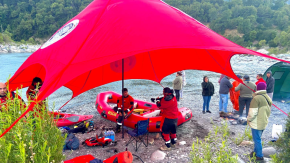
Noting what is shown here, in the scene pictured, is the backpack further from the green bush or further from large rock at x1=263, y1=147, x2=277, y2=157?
large rock at x1=263, y1=147, x2=277, y2=157

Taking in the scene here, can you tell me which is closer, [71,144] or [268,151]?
[268,151]

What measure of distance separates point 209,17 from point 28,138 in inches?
3753

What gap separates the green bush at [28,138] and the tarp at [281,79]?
375 inches

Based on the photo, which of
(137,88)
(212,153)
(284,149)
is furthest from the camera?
(137,88)

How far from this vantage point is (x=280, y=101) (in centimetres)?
859

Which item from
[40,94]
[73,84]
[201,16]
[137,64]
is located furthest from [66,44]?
A: [201,16]

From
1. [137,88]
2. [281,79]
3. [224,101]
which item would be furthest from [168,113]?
[137,88]

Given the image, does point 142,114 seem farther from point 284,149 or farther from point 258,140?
point 284,149

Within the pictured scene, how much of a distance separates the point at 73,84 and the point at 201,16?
92.4m

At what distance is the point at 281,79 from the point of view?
8555mm

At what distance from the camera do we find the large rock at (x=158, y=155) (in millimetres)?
4273

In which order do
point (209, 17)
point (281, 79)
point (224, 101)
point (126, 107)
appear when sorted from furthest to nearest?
point (209, 17), point (281, 79), point (224, 101), point (126, 107)

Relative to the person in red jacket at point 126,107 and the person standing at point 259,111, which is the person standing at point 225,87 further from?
the person in red jacket at point 126,107

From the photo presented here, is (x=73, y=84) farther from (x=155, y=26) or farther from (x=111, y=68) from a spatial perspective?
(x=155, y=26)
